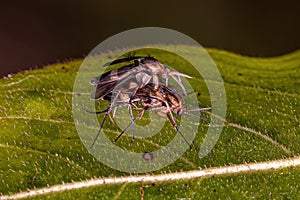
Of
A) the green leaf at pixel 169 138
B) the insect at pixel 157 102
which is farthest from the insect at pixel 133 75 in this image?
the green leaf at pixel 169 138

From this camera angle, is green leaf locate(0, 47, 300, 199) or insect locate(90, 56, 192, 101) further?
insect locate(90, 56, 192, 101)

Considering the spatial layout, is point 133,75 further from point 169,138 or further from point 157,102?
point 169,138

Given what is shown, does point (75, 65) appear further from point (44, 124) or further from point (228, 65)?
point (228, 65)

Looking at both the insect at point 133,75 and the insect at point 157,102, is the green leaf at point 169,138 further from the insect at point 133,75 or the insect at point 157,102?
the insect at point 133,75

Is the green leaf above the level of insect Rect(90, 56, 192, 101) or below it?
below

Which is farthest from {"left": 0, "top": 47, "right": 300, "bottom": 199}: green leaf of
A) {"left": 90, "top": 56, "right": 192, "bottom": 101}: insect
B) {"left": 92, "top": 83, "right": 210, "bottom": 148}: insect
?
{"left": 90, "top": 56, "right": 192, "bottom": 101}: insect

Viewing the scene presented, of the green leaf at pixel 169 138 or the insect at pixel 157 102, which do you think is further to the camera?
the insect at pixel 157 102

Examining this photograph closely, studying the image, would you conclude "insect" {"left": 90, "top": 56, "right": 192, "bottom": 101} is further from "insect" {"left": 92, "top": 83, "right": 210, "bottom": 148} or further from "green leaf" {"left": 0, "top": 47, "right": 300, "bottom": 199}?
"green leaf" {"left": 0, "top": 47, "right": 300, "bottom": 199}
